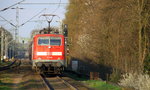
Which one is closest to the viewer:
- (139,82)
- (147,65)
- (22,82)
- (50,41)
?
(139,82)

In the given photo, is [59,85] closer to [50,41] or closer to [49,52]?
[49,52]

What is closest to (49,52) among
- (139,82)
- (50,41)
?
(50,41)

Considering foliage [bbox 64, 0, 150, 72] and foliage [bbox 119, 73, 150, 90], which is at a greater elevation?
foliage [bbox 64, 0, 150, 72]

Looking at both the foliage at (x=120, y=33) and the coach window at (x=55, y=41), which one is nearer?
the foliage at (x=120, y=33)

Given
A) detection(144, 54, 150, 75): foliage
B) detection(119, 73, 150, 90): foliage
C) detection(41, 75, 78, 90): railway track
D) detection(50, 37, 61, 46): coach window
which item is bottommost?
detection(41, 75, 78, 90): railway track

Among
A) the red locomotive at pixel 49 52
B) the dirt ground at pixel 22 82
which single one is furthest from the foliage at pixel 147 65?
the dirt ground at pixel 22 82

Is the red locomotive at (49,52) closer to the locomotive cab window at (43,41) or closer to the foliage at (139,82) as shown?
the locomotive cab window at (43,41)

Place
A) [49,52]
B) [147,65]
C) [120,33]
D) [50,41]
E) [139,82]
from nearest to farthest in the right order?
1. [139,82]
2. [147,65]
3. [49,52]
4. [50,41]
5. [120,33]

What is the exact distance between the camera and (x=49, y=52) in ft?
77.9

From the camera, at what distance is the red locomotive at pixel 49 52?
23578 millimetres

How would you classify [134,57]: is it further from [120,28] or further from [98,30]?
[98,30]

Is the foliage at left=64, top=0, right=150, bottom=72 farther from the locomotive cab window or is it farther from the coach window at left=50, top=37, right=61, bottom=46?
the locomotive cab window

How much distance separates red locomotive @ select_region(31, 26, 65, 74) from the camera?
928 inches

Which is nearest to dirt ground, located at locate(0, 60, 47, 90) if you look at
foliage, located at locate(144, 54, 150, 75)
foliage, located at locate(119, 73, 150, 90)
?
foliage, located at locate(119, 73, 150, 90)
